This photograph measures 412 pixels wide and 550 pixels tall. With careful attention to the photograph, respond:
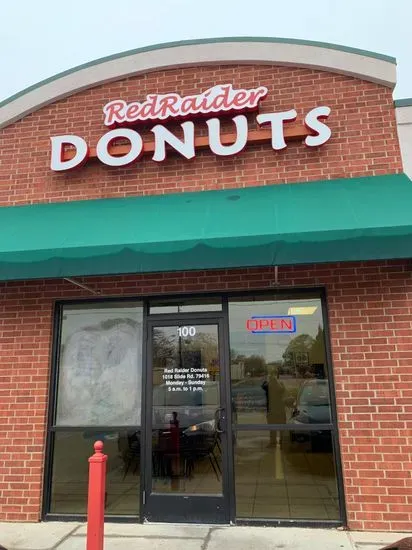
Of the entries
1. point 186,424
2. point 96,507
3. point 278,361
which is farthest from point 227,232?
point 96,507

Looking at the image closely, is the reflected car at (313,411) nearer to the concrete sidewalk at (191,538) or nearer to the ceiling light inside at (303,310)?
the ceiling light inside at (303,310)

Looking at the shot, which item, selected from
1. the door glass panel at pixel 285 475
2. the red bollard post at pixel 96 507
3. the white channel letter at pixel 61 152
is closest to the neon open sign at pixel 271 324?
the door glass panel at pixel 285 475

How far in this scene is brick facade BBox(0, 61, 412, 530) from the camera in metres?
5.03

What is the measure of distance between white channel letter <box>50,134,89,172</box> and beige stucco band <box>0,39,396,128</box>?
2.77 feet

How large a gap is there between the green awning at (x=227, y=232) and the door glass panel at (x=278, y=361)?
0.97 metres

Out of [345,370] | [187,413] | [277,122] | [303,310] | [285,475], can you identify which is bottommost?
[285,475]

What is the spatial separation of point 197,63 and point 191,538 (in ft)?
20.1

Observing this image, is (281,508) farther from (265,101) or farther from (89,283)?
(265,101)

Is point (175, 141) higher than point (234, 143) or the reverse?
higher

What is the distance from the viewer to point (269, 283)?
220 inches

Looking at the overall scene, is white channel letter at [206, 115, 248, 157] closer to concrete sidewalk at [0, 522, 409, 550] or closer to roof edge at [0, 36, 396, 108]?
roof edge at [0, 36, 396, 108]

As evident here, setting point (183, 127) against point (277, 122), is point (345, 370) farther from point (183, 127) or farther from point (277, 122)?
point (183, 127)

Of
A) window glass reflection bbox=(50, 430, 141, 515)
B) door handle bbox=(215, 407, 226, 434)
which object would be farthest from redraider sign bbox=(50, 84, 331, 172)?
window glass reflection bbox=(50, 430, 141, 515)

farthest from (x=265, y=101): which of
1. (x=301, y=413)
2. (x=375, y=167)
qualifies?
(x=301, y=413)
